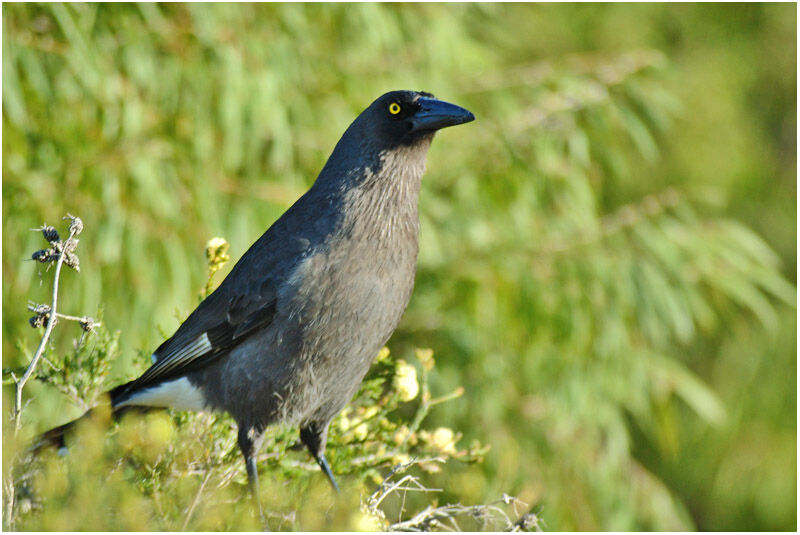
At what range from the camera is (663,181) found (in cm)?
905

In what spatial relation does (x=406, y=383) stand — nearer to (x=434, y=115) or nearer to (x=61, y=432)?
(x=434, y=115)

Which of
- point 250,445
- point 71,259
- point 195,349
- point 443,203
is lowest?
point 250,445

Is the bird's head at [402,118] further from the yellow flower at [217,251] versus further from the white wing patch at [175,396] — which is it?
the white wing patch at [175,396]

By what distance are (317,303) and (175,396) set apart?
1.77 feet

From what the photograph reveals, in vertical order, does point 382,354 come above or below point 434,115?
below

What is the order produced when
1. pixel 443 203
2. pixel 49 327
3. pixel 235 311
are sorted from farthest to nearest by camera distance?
pixel 443 203, pixel 235 311, pixel 49 327

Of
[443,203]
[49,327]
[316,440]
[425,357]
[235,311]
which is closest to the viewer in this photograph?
[49,327]

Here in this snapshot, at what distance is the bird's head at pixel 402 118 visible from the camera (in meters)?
2.66

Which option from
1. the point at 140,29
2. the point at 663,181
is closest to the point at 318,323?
the point at 140,29

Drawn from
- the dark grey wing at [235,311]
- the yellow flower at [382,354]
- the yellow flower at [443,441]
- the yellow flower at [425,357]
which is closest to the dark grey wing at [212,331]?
the dark grey wing at [235,311]

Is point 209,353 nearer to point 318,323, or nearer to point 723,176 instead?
point 318,323

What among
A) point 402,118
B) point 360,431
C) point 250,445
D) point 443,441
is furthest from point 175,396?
point 402,118

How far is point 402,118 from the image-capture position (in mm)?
2711

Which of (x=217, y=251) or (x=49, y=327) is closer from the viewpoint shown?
(x=49, y=327)
